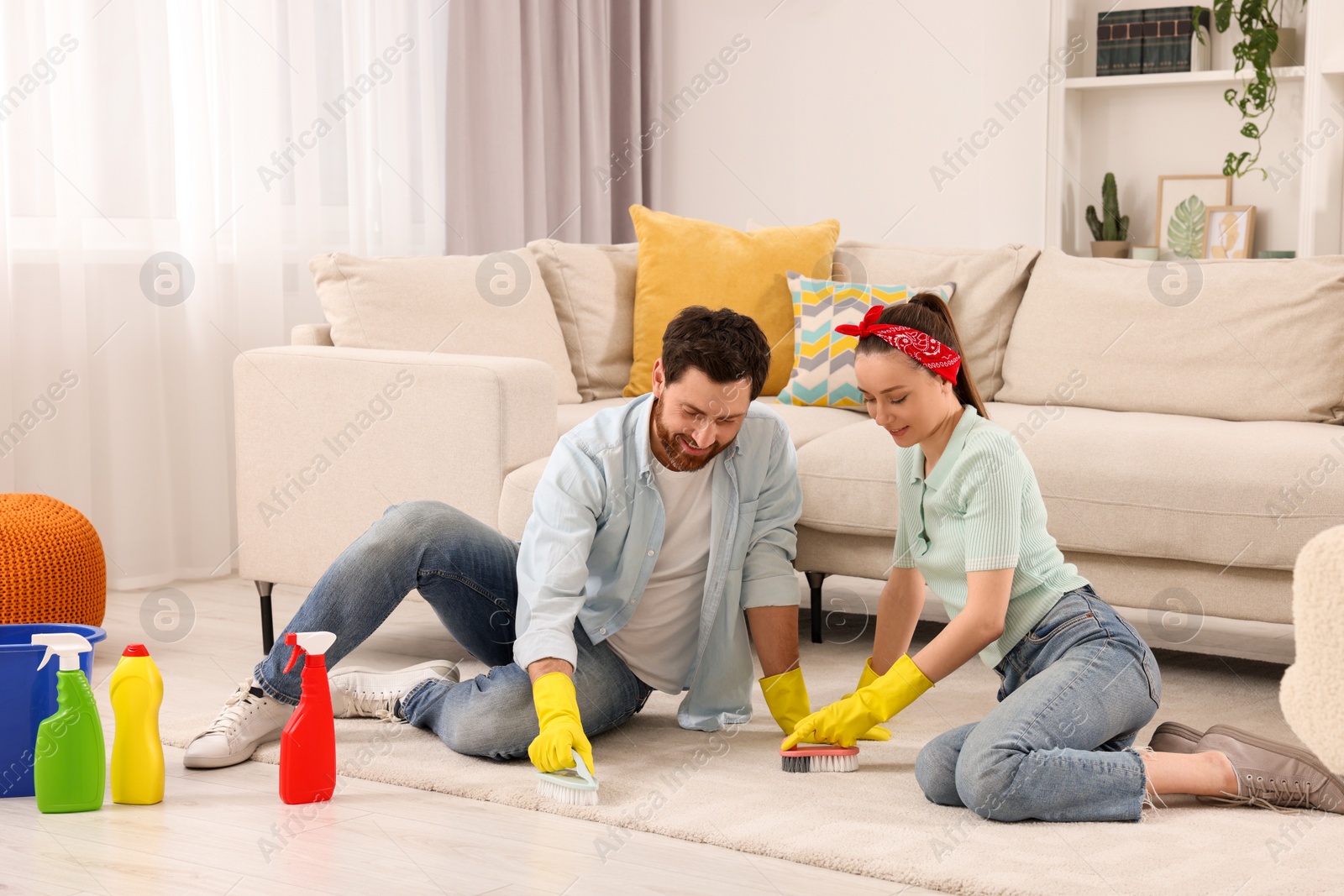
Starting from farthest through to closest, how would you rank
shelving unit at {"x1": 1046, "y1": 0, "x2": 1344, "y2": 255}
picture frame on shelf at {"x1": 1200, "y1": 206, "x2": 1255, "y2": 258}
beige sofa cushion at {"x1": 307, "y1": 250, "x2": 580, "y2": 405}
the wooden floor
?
picture frame on shelf at {"x1": 1200, "y1": 206, "x2": 1255, "y2": 258}, shelving unit at {"x1": 1046, "y1": 0, "x2": 1344, "y2": 255}, beige sofa cushion at {"x1": 307, "y1": 250, "x2": 580, "y2": 405}, the wooden floor

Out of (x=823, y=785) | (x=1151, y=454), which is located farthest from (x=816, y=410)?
(x=823, y=785)

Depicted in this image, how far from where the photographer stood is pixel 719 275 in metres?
2.88

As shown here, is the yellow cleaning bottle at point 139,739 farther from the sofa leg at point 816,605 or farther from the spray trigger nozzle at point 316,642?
the sofa leg at point 816,605

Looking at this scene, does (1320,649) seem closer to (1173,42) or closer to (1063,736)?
(1063,736)

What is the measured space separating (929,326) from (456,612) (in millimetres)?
791

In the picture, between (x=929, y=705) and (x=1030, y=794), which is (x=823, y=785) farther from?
(x=929, y=705)

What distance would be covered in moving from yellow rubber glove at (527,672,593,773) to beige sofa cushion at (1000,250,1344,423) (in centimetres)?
143

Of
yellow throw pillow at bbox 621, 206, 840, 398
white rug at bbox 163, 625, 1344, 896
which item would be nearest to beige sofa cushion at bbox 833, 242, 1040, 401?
yellow throw pillow at bbox 621, 206, 840, 398

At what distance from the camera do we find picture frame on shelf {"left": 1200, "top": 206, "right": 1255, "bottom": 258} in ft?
12.5

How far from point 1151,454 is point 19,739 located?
1.73 metres

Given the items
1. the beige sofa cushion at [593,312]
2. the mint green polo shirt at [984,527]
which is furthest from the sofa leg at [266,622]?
the mint green polo shirt at [984,527]

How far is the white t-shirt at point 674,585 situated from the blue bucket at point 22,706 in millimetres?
734

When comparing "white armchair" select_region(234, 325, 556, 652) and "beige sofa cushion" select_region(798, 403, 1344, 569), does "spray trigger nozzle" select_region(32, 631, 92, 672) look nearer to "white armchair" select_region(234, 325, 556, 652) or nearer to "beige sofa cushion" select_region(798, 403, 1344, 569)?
"white armchair" select_region(234, 325, 556, 652)

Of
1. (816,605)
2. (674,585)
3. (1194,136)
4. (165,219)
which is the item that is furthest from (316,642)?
(1194,136)
